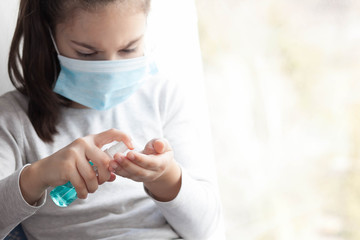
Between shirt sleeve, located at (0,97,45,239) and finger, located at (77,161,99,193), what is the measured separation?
0.44 ft

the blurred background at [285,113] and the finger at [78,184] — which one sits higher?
the finger at [78,184]

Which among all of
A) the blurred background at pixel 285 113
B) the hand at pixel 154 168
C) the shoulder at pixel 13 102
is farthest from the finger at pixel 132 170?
the blurred background at pixel 285 113

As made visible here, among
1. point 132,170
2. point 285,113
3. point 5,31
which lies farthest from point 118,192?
point 285,113

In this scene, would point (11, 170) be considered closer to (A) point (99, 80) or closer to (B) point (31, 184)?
(B) point (31, 184)

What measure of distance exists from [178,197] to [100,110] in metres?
0.26

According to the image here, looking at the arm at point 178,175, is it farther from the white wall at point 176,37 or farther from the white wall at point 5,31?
the white wall at point 5,31

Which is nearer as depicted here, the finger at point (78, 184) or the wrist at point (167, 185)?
the finger at point (78, 184)

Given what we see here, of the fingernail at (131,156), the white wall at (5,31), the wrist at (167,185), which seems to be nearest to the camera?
the fingernail at (131,156)

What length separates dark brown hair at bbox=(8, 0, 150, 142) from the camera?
964 millimetres

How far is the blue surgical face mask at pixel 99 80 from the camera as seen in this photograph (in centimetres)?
94

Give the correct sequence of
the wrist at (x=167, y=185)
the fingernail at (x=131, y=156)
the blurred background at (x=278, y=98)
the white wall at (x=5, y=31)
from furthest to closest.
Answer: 1. the blurred background at (x=278, y=98)
2. the white wall at (x=5, y=31)
3. the wrist at (x=167, y=185)
4. the fingernail at (x=131, y=156)

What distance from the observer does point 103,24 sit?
881 millimetres

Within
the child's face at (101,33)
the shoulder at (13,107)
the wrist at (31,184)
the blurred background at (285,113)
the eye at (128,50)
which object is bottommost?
the blurred background at (285,113)

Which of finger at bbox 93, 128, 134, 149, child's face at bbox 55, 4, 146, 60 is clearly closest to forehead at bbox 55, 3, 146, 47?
child's face at bbox 55, 4, 146, 60
